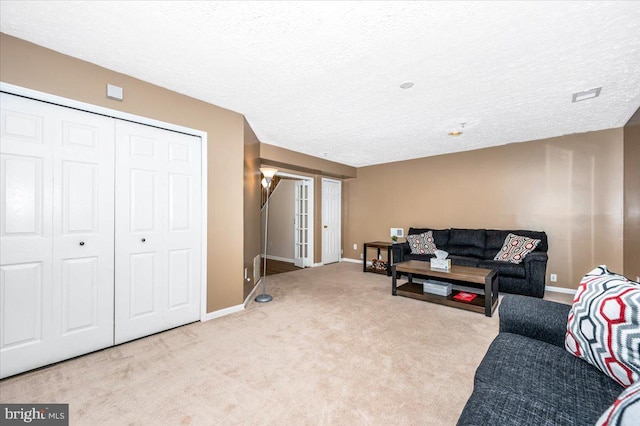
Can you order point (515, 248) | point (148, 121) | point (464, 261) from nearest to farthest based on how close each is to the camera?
point (148, 121), point (515, 248), point (464, 261)

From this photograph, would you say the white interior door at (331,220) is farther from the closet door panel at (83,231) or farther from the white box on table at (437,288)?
the closet door panel at (83,231)

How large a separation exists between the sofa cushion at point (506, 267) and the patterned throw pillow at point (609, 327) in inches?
113


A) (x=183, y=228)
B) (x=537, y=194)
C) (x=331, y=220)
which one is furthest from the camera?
(x=331, y=220)

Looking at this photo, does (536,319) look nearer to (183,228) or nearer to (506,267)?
(506,267)

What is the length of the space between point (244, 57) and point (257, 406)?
8.41 ft

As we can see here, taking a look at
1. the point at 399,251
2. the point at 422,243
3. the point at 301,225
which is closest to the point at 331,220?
the point at 301,225

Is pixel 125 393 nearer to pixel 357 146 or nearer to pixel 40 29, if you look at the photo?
pixel 40 29

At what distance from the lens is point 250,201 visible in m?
3.88

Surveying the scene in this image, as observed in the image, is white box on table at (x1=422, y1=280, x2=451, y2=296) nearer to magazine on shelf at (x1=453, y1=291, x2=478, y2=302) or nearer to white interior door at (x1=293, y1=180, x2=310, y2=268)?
magazine on shelf at (x1=453, y1=291, x2=478, y2=302)

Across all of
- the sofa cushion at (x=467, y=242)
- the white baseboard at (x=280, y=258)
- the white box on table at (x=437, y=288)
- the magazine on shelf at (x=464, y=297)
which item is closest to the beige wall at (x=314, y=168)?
the white baseboard at (x=280, y=258)

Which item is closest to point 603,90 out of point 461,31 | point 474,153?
point 461,31

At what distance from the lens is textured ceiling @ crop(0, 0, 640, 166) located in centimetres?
166

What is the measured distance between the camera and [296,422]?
5.03 ft

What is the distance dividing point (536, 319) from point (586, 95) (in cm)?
270
